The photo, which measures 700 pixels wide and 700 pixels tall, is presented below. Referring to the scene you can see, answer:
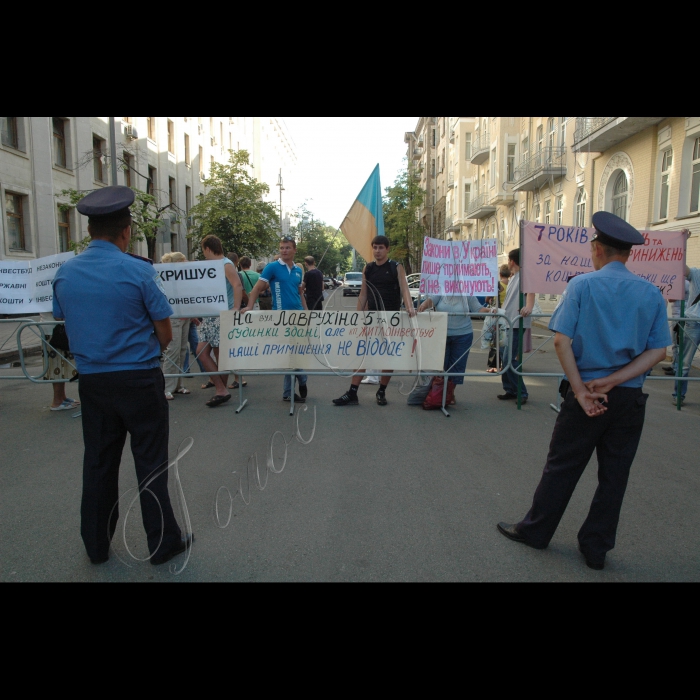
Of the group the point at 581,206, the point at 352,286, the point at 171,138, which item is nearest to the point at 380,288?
the point at 581,206

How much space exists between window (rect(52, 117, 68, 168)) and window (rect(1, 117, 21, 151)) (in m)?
1.89

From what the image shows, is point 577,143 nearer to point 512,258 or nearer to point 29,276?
point 512,258

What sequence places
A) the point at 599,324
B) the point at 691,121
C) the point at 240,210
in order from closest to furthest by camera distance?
the point at 599,324
the point at 691,121
the point at 240,210

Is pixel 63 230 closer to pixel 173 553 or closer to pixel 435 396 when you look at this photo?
pixel 435 396

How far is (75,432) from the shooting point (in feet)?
20.6

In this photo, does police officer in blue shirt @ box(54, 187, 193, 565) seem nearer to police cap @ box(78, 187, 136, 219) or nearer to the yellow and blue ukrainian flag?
police cap @ box(78, 187, 136, 219)

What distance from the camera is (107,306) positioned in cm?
305

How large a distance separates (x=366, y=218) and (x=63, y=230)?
19.2 m

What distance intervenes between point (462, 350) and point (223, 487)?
3.86 meters

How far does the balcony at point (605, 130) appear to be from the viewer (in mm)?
15468

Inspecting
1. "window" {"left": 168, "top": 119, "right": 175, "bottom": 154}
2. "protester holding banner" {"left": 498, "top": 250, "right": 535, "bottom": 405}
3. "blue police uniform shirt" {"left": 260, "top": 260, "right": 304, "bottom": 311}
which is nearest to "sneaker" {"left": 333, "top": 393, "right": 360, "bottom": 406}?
"blue police uniform shirt" {"left": 260, "top": 260, "right": 304, "bottom": 311}

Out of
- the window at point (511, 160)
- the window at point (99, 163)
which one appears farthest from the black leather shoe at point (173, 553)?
the window at point (511, 160)

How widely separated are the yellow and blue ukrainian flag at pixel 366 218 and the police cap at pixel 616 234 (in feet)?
13.9

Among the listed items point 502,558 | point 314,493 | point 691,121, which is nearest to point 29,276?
point 314,493
